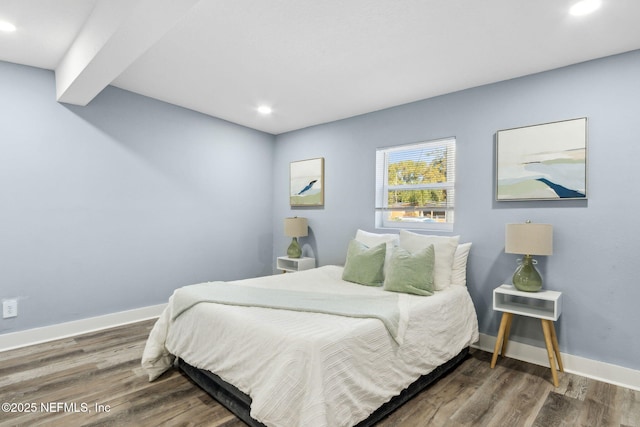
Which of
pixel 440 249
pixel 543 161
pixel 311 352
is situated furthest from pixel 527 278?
pixel 311 352

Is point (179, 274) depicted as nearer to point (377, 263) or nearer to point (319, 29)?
point (377, 263)

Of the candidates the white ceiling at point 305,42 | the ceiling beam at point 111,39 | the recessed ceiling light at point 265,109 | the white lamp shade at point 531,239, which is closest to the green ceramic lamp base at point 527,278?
the white lamp shade at point 531,239

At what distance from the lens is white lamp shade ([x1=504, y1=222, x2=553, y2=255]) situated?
8.23ft

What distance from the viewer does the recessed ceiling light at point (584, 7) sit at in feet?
6.37

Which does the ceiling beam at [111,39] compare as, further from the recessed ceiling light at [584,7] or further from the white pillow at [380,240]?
the white pillow at [380,240]

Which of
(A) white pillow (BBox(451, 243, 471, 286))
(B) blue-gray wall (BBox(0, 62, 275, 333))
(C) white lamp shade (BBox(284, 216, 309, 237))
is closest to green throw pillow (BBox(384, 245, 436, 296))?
(A) white pillow (BBox(451, 243, 471, 286))

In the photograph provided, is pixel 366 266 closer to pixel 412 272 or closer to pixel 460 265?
pixel 412 272

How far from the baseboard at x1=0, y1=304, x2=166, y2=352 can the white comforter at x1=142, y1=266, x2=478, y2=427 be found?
4.42 feet

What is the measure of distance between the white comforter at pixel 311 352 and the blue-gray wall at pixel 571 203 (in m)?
0.78

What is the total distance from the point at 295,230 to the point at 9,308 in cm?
292

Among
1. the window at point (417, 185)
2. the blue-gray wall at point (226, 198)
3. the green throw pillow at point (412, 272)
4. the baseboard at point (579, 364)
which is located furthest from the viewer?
the window at point (417, 185)

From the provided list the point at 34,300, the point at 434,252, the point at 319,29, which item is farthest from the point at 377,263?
the point at 34,300

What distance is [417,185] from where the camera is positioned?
145 inches

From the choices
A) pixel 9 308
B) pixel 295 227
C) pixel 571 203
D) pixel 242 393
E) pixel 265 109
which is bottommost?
pixel 242 393
